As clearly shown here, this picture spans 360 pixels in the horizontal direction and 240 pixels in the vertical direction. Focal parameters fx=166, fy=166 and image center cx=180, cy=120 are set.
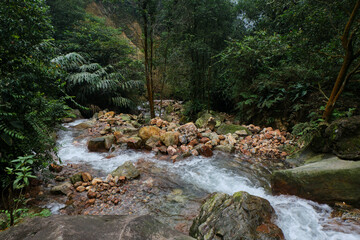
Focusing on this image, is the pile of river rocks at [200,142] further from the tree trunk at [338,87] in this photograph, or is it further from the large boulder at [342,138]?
the tree trunk at [338,87]

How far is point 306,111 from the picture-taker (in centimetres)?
511

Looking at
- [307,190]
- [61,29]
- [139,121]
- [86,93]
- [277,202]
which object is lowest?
[277,202]

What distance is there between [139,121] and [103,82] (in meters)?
2.91

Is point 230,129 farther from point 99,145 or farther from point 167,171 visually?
point 99,145

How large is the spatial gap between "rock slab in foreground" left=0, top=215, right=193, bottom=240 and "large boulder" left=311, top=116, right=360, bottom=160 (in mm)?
3335

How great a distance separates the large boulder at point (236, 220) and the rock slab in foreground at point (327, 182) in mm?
773

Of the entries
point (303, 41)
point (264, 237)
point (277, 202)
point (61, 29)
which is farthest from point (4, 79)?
point (61, 29)

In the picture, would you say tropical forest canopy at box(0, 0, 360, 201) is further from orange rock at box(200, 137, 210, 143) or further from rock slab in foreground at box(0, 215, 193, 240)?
orange rock at box(200, 137, 210, 143)

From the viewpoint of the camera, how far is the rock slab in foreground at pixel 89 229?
0.94 m

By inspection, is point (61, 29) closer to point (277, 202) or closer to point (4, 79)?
point (4, 79)

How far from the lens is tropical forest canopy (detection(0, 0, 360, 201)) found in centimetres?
229

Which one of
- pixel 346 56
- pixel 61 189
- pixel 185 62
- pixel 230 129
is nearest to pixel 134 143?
pixel 61 189

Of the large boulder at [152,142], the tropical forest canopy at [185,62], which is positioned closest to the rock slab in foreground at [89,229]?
the tropical forest canopy at [185,62]

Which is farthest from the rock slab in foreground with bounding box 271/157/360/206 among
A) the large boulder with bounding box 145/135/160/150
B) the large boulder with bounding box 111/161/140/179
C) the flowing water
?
the large boulder with bounding box 145/135/160/150
